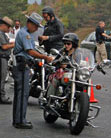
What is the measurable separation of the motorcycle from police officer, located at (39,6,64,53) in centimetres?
373

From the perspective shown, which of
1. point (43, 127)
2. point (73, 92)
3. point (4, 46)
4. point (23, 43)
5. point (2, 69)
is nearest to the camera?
point (73, 92)

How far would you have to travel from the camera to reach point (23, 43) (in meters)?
9.25

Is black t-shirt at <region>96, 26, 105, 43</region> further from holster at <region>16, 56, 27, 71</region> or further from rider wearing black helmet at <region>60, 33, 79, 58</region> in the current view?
holster at <region>16, 56, 27, 71</region>

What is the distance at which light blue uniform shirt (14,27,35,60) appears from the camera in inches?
363

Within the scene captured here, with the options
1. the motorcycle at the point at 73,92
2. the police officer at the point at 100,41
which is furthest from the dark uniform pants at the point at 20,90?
the police officer at the point at 100,41

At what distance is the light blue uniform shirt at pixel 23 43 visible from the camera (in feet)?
30.3

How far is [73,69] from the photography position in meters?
9.13

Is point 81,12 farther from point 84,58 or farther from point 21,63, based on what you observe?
point 21,63

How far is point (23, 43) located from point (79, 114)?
4.45ft

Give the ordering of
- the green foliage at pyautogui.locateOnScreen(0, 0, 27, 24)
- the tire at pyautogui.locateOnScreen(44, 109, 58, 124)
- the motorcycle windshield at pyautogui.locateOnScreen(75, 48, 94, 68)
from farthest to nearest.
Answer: the green foliage at pyautogui.locateOnScreen(0, 0, 27, 24) < the tire at pyautogui.locateOnScreen(44, 109, 58, 124) < the motorcycle windshield at pyautogui.locateOnScreen(75, 48, 94, 68)

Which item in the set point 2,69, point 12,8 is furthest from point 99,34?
point 12,8

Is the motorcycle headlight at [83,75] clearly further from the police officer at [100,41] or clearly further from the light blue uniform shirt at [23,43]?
the police officer at [100,41]

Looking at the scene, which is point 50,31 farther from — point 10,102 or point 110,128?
point 110,128

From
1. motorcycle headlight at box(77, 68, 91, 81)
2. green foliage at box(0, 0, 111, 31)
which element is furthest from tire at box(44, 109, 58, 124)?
green foliage at box(0, 0, 111, 31)
